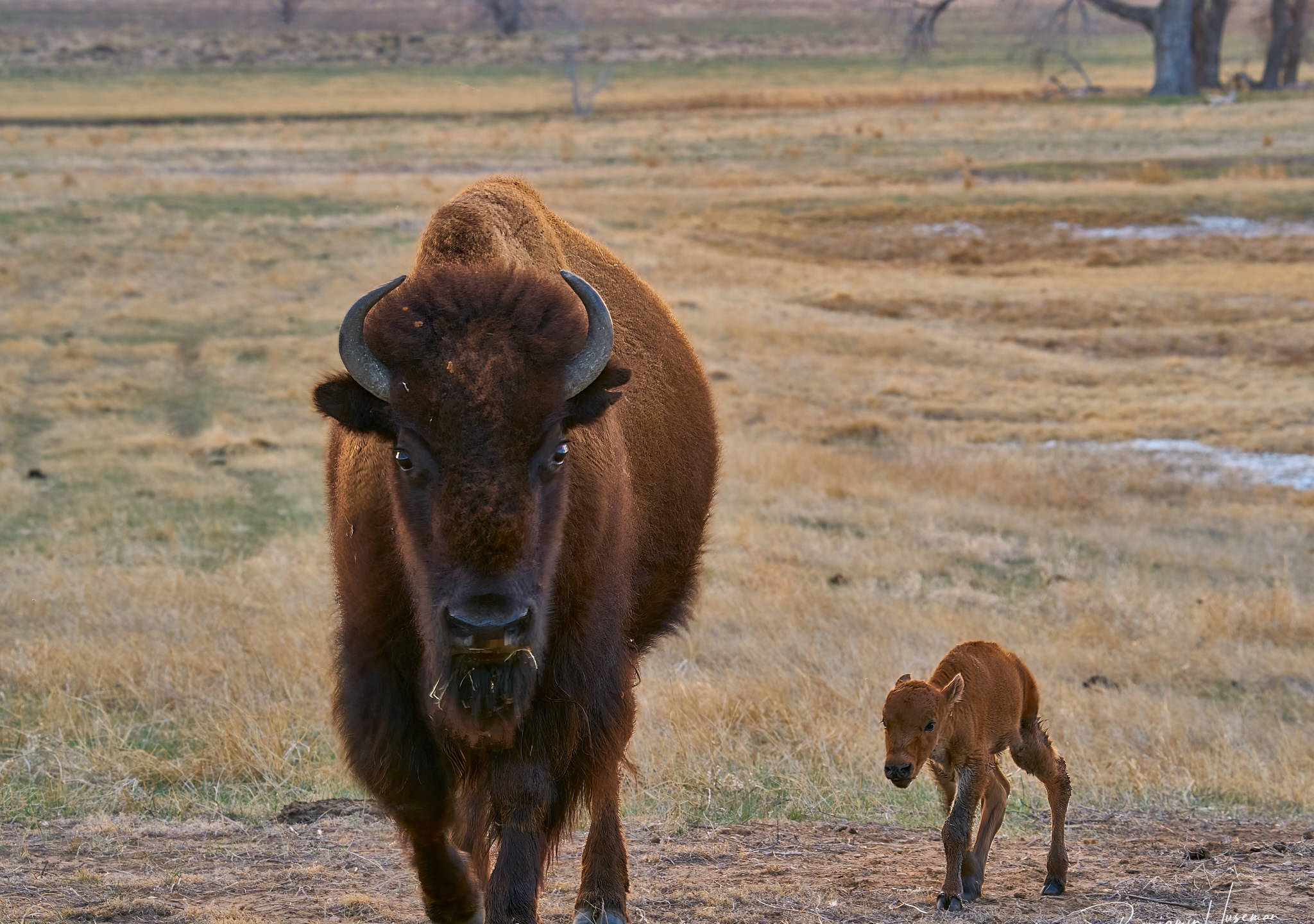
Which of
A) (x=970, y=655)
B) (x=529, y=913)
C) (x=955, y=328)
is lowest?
(x=955, y=328)

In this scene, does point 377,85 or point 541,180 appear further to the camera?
point 377,85

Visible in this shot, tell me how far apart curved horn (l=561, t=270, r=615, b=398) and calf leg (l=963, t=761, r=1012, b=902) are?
2456 millimetres

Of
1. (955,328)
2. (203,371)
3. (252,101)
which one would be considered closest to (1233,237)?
(955,328)

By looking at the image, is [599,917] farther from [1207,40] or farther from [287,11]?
[287,11]

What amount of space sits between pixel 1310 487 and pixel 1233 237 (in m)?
20.1

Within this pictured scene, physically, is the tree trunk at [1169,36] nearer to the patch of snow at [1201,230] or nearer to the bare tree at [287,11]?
the patch of snow at [1201,230]

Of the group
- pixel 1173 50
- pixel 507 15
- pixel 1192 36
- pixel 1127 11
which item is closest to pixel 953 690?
pixel 1127 11

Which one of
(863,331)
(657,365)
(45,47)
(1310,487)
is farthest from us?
(45,47)

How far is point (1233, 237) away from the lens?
35.2 metres

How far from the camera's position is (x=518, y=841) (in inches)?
201

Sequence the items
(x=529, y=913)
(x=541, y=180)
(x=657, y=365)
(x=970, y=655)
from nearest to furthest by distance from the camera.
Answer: (x=529, y=913)
(x=970, y=655)
(x=657, y=365)
(x=541, y=180)

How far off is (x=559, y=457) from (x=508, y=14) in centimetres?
11982

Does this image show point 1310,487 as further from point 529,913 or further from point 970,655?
point 529,913

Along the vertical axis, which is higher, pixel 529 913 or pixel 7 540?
pixel 529 913
